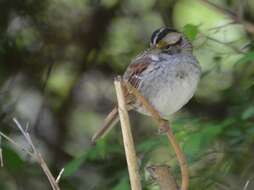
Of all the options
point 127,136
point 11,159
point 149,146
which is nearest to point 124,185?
point 149,146

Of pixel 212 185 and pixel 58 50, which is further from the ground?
pixel 58 50

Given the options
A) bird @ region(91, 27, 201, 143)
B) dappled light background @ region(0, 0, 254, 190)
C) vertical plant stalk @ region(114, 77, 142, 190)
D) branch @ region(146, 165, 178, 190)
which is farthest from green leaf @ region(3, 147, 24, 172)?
vertical plant stalk @ region(114, 77, 142, 190)

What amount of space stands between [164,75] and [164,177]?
2.99 feet

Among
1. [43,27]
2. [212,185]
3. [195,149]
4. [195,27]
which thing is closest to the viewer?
[195,27]

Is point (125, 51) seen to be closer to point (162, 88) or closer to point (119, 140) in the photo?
point (119, 140)

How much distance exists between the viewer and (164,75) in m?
3.23

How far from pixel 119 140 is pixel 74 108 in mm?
695

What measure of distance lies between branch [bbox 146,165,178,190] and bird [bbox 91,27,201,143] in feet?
2.26

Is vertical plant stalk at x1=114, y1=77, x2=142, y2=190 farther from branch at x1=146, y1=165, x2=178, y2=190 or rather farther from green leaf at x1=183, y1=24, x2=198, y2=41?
green leaf at x1=183, y1=24, x2=198, y2=41

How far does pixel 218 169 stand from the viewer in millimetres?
4059

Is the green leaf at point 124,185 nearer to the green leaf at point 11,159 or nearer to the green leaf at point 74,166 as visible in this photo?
the green leaf at point 74,166

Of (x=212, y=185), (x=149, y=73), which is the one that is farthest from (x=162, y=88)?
(x=212, y=185)

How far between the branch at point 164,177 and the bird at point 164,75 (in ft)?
2.26

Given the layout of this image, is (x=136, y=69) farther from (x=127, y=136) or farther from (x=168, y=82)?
(x=127, y=136)
